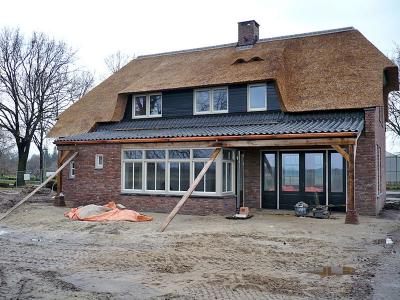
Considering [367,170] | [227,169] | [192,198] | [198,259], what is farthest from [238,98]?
[198,259]

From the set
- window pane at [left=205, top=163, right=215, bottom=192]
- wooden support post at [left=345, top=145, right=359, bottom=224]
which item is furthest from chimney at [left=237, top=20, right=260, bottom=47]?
wooden support post at [left=345, top=145, right=359, bottom=224]

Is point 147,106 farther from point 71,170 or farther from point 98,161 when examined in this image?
point 71,170

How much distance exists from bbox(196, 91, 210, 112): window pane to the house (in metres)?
0.04

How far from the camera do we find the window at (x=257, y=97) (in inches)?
682

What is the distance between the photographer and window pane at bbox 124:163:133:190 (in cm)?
1686

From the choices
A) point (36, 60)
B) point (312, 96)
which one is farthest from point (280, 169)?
point (36, 60)

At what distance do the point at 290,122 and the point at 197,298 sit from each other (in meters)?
11.0

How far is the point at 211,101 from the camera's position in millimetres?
18344

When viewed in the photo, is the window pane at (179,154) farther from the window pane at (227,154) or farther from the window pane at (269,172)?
the window pane at (269,172)

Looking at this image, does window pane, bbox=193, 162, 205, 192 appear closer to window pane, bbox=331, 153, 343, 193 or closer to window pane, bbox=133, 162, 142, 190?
window pane, bbox=133, 162, 142, 190

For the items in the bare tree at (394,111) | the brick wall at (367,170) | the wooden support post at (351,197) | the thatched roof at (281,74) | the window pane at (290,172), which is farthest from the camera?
the bare tree at (394,111)

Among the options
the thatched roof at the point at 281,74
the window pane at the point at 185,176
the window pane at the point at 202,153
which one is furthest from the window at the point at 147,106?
the window pane at the point at 202,153

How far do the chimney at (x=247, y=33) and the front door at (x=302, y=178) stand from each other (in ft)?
22.5

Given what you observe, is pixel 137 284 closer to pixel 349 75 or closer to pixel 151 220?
pixel 151 220
